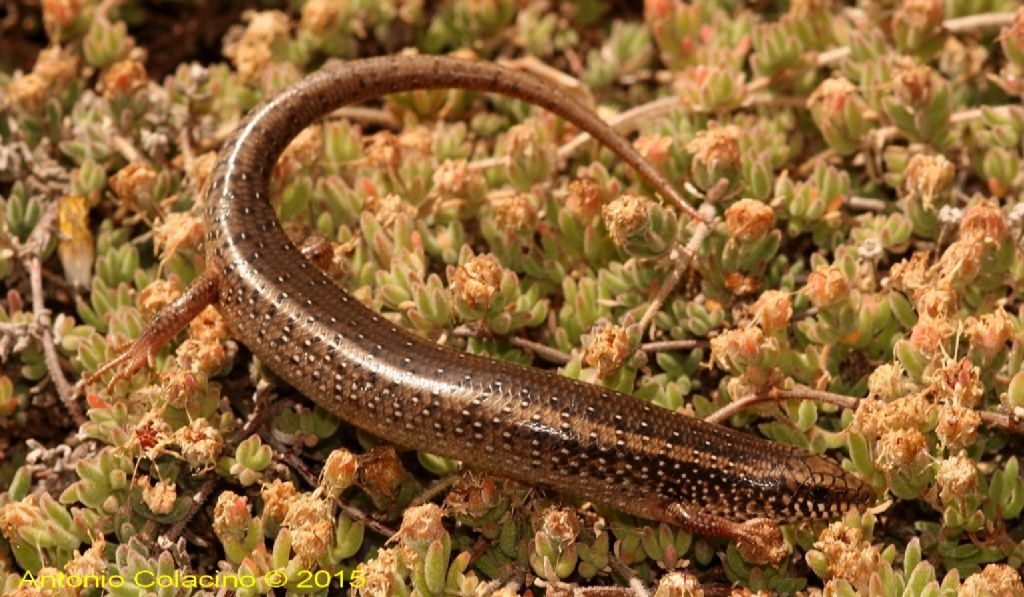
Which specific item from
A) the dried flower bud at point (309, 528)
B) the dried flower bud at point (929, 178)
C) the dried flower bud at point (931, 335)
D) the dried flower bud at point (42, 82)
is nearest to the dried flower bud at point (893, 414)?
the dried flower bud at point (931, 335)

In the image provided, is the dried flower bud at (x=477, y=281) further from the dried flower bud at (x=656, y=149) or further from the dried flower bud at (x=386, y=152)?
the dried flower bud at (x=656, y=149)

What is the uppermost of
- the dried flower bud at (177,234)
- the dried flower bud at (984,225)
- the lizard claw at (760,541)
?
the dried flower bud at (984,225)

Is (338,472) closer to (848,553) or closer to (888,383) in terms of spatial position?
(848,553)

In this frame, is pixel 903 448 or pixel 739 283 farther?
pixel 739 283

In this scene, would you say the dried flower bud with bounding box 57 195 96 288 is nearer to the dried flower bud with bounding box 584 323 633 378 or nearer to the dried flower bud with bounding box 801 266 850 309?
the dried flower bud with bounding box 584 323 633 378

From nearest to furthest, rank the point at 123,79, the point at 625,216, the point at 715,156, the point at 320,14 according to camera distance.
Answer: the point at 625,216
the point at 715,156
the point at 123,79
the point at 320,14

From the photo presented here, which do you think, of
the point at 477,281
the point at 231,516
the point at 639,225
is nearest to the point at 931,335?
the point at 639,225
